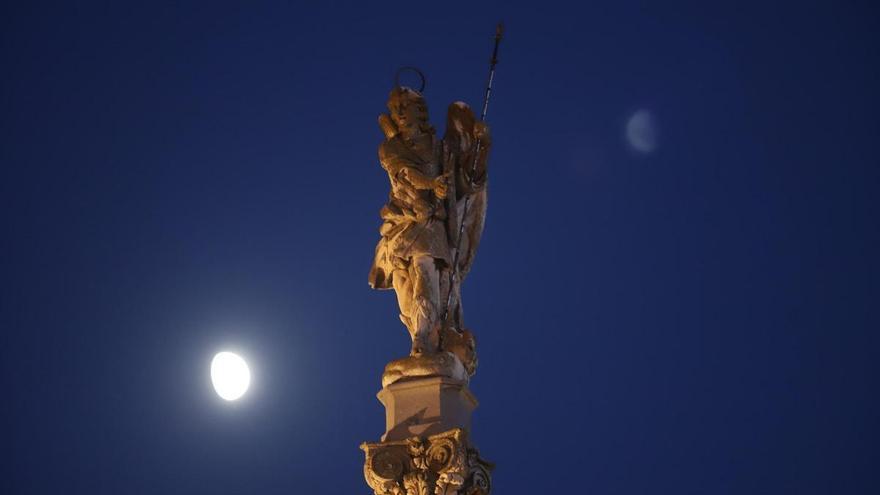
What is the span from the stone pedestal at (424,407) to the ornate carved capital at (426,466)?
6.3 inches

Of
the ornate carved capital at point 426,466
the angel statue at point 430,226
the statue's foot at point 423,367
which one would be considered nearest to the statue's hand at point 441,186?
the angel statue at point 430,226

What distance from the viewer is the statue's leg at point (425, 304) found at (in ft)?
26.5

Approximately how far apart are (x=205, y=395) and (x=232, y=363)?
2937 millimetres

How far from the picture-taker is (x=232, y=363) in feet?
64.3

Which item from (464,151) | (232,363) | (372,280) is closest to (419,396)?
(372,280)

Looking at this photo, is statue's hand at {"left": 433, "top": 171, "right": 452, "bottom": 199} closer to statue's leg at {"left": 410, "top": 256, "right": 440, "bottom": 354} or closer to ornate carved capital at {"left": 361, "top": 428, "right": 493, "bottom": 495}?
statue's leg at {"left": 410, "top": 256, "right": 440, "bottom": 354}

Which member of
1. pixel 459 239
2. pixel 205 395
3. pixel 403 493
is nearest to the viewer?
pixel 403 493

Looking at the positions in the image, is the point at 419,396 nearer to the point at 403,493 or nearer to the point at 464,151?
the point at 403,493

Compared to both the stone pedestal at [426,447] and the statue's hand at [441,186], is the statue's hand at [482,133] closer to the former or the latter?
the statue's hand at [441,186]

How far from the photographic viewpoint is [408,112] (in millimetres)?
8977

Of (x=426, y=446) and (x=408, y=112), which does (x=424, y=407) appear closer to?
(x=426, y=446)

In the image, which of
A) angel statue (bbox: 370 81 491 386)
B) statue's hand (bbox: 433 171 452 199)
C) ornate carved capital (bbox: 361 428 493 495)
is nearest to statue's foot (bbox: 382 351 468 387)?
angel statue (bbox: 370 81 491 386)

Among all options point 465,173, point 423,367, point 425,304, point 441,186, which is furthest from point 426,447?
point 465,173

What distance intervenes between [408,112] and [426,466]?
3.16 m
